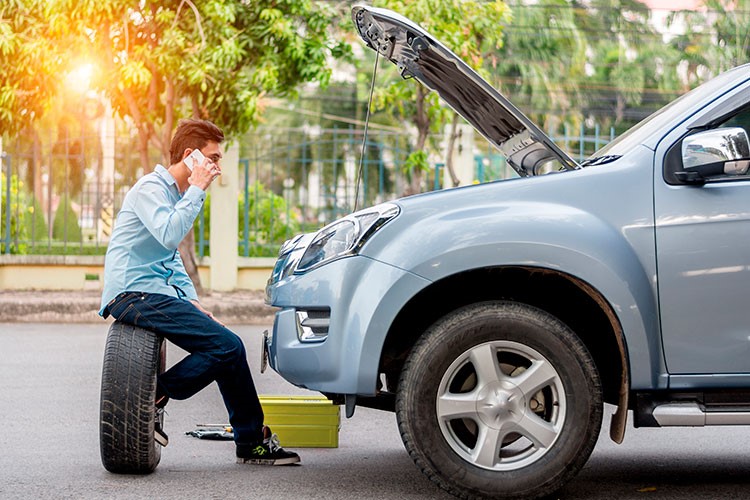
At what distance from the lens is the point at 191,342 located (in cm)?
503

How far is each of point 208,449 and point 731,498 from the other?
247 cm

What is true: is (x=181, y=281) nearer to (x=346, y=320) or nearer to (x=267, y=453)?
(x=267, y=453)

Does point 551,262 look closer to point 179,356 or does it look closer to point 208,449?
point 208,449

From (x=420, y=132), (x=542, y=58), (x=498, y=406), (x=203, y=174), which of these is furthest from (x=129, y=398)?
(x=542, y=58)

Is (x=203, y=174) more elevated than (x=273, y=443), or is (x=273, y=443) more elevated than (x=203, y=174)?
(x=203, y=174)

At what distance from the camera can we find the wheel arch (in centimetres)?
451

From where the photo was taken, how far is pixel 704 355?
4.39 meters

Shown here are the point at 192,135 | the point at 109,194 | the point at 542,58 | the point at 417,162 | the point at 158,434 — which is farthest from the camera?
the point at 542,58

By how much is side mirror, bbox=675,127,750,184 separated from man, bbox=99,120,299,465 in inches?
76.0

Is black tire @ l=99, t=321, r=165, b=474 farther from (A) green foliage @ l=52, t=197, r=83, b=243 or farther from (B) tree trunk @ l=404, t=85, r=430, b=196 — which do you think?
(B) tree trunk @ l=404, t=85, r=430, b=196

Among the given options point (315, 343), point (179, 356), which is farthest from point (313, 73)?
point (315, 343)

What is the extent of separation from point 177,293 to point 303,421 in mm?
917

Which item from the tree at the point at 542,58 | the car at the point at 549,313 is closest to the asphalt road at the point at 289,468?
the car at the point at 549,313

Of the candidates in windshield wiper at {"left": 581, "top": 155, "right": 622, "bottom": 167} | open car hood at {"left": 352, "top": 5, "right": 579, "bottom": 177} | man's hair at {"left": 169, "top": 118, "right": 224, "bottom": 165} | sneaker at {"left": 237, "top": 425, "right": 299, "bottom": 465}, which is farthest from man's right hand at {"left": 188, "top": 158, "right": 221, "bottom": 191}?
windshield wiper at {"left": 581, "top": 155, "right": 622, "bottom": 167}
